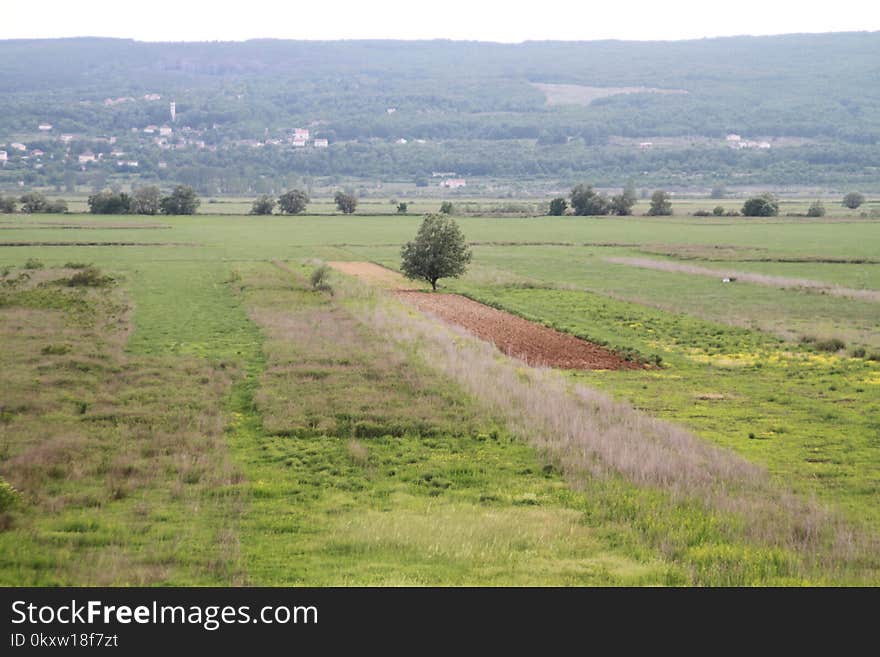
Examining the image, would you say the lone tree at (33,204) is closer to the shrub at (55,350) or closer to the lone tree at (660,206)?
the lone tree at (660,206)

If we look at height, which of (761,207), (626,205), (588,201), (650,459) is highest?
(650,459)

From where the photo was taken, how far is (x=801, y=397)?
960 inches

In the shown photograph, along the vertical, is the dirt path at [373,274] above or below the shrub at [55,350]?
below

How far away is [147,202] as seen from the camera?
130375mm

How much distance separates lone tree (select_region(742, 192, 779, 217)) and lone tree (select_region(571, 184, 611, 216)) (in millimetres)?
18937

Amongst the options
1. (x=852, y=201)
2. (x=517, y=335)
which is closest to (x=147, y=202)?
(x=852, y=201)

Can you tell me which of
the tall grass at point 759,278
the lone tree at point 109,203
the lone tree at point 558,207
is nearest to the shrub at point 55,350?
the tall grass at point 759,278

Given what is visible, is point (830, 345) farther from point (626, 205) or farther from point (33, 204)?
point (33, 204)

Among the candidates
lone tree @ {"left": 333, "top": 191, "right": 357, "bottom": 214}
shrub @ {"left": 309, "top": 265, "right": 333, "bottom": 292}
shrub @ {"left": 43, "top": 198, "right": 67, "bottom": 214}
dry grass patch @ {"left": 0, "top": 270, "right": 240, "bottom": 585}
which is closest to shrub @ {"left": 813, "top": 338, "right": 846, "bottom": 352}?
dry grass patch @ {"left": 0, "top": 270, "right": 240, "bottom": 585}

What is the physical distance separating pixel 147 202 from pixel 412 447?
120 metres

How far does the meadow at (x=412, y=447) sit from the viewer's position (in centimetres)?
1200

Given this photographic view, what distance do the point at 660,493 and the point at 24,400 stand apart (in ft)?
43.9

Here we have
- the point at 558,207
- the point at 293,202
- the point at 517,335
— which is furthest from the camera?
the point at 293,202

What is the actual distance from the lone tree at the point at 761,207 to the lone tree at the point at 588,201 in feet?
62.1
